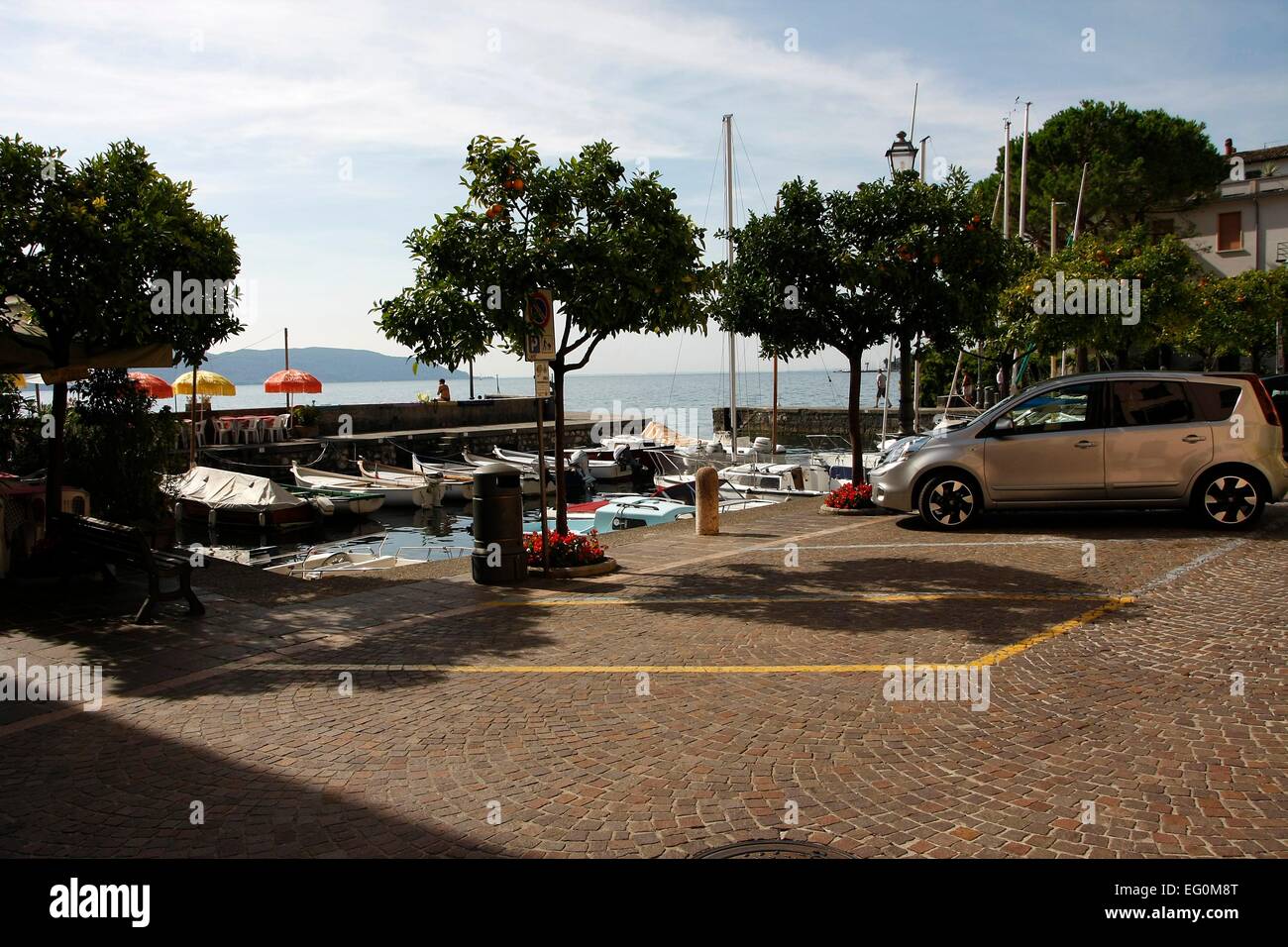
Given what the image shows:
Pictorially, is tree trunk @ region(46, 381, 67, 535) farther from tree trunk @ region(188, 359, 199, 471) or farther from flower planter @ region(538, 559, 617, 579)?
flower planter @ region(538, 559, 617, 579)

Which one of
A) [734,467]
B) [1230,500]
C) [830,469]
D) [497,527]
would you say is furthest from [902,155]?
[734,467]

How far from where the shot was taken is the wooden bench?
8.41 m

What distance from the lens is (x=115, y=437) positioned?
12242 mm

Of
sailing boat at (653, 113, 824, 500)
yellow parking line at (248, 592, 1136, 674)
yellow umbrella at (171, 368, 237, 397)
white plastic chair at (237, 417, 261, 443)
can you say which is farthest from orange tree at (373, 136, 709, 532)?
white plastic chair at (237, 417, 261, 443)

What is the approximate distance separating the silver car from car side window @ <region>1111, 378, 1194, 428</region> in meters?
0.01

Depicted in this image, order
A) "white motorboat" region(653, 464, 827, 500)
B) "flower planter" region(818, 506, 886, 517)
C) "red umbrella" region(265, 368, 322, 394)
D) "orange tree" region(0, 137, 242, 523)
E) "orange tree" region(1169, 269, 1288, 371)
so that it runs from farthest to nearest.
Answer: "red umbrella" region(265, 368, 322, 394) < "orange tree" region(1169, 269, 1288, 371) < "white motorboat" region(653, 464, 827, 500) < "flower planter" region(818, 506, 886, 517) < "orange tree" region(0, 137, 242, 523)

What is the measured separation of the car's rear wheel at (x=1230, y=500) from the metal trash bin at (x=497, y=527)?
8.37m

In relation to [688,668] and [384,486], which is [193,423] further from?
[688,668]

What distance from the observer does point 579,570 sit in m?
10.6

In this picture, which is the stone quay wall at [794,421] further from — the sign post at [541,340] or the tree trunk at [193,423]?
the sign post at [541,340]

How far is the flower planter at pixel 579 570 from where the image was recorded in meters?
10.6
